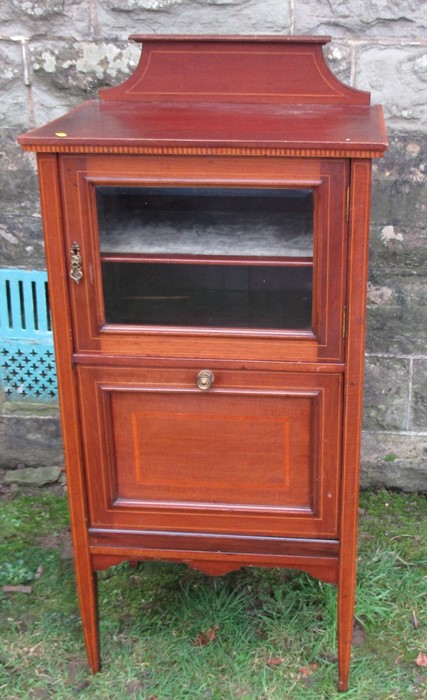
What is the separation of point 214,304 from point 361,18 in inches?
48.1

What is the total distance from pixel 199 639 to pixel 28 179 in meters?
1.64

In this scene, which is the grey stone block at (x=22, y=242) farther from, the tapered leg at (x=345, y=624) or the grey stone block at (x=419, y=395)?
the tapered leg at (x=345, y=624)

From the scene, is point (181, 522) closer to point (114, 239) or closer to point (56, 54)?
point (114, 239)

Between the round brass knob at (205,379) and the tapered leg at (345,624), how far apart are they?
63cm

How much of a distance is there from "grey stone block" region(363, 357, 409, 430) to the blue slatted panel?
1.17 meters

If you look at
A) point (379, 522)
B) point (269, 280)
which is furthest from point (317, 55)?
point (379, 522)

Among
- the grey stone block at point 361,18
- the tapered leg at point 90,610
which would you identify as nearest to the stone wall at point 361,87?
the grey stone block at point 361,18

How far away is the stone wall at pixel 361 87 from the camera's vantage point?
2.58 m

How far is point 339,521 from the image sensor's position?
2070mm

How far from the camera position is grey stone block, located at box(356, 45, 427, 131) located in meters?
2.60

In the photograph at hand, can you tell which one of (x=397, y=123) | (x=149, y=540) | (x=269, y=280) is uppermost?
(x=397, y=123)

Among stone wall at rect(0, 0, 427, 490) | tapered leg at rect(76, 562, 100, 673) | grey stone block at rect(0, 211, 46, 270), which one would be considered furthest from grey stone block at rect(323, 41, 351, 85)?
tapered leg at rect(76, 562, 100, 673)

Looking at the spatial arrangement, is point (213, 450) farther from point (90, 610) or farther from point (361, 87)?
point (361, 87)

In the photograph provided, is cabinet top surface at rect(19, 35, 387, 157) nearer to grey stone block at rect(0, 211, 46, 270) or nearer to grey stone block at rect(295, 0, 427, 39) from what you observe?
grey stone block at rect(295, 0, 427, 39)
